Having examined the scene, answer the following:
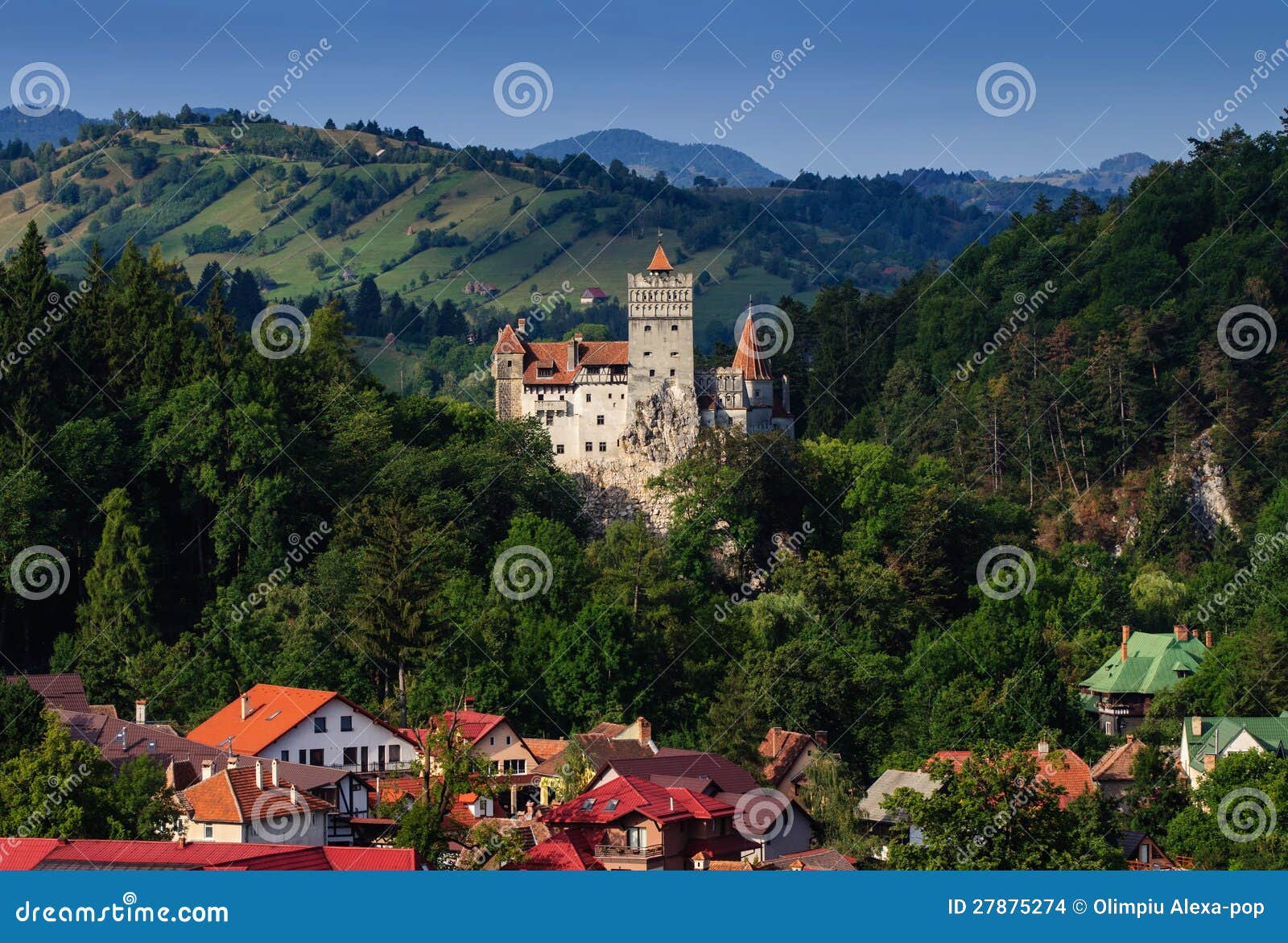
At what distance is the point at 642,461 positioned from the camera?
88312 millimetres

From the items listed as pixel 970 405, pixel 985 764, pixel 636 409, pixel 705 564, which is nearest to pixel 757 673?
pixel 705 564

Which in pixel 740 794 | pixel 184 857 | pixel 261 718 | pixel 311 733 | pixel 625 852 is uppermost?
pixel 261 718

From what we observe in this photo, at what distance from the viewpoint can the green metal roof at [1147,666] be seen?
80.0 m

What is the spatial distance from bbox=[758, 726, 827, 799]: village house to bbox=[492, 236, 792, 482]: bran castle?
19311mm

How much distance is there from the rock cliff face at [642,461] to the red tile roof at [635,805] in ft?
103

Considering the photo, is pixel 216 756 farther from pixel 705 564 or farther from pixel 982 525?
pixel 982 525

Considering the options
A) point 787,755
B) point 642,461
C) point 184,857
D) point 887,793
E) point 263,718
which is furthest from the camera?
point 642,461

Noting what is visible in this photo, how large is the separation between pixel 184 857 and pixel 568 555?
138 ft

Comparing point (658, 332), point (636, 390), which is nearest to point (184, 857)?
point (636, 390)

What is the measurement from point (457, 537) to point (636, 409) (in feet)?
35.9

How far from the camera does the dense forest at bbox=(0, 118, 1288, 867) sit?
73.4 metres

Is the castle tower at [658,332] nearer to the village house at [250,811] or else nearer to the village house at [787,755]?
the village house at [787,755]

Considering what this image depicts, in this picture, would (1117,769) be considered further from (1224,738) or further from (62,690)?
(62,690)

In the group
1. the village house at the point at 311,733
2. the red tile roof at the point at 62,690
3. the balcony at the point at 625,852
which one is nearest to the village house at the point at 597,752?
the village house at the point at 311,733
